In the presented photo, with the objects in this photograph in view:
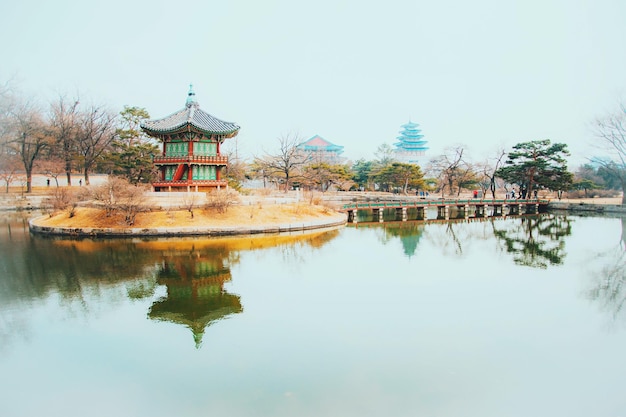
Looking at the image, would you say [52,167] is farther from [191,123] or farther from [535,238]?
[535,238]

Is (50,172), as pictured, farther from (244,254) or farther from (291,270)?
(291,270)

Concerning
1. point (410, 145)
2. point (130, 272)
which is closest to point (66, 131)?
point (130, 272)

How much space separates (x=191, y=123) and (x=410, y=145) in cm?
7369

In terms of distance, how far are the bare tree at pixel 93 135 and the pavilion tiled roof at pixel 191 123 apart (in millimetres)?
15607

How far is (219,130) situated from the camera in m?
30.3

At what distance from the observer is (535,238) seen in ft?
83.5

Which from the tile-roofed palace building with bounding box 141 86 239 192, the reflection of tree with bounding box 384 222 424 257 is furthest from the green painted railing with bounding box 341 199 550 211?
the tile-roofed palace building with bounding box 141 86 239 192

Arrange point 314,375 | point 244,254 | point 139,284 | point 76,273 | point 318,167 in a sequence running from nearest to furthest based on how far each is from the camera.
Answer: point 314,375
point 139,284
point 76,273
point 244,254
point 318,167

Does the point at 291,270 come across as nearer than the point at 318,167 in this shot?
Yes

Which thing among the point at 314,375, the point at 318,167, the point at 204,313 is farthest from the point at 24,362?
the point at 318,167

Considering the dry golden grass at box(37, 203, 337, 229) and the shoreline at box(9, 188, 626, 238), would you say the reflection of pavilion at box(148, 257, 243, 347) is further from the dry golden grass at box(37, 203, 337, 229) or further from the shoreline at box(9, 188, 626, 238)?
the dry golden grass at box(37, 203, 337, 229)

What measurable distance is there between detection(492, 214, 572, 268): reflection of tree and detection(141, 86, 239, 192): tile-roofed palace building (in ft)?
60.0

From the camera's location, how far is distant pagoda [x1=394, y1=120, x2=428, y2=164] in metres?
95.6

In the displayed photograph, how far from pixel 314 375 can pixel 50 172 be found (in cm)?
4260
